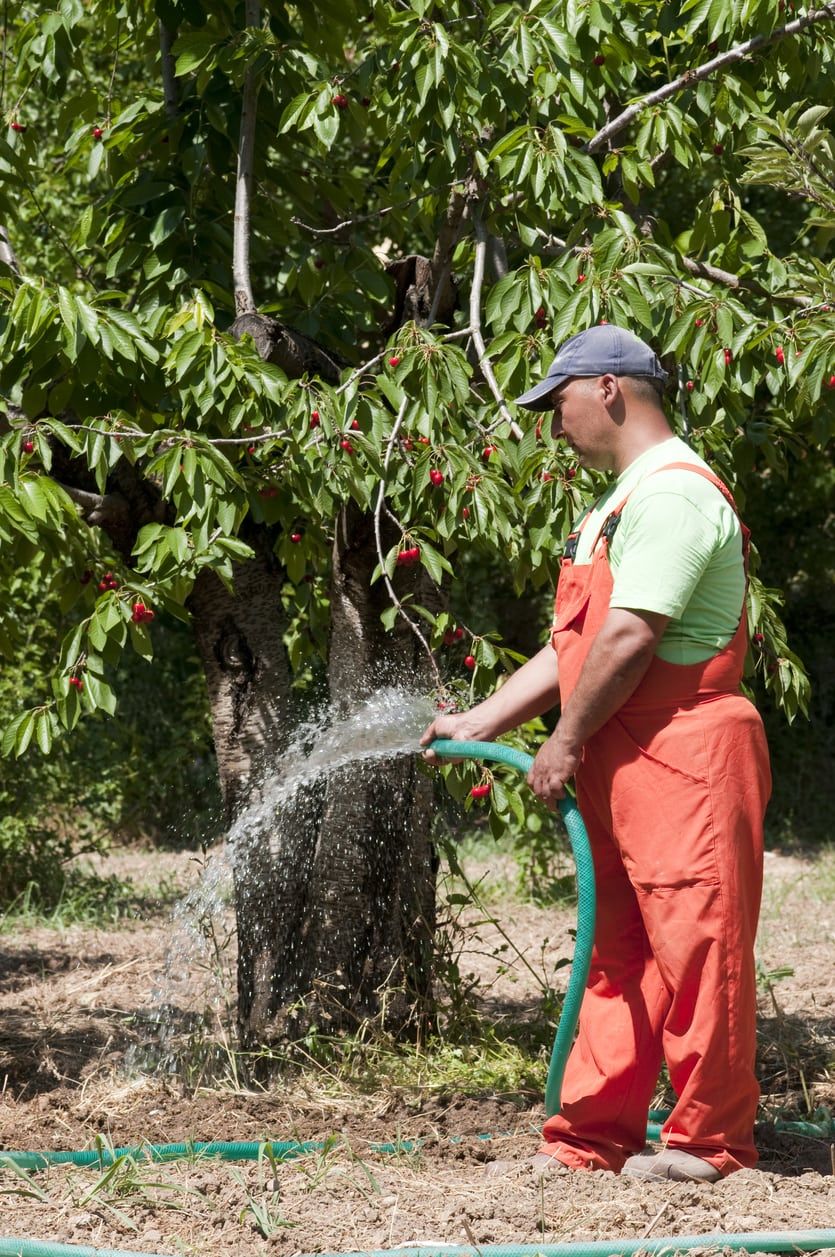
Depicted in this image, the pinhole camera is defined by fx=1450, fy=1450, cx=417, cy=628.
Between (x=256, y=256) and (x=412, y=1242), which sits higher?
(x=256, y=256)

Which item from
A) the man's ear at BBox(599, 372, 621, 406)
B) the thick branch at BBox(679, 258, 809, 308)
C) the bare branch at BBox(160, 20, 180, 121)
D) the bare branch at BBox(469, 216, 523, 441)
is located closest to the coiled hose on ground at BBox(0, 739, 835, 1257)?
the man's ear at BBox(599, 372, 621, 406)

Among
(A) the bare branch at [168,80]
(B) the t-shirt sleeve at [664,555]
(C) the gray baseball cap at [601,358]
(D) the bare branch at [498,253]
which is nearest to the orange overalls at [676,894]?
(B) the t-shirt sleeve at [664,555]

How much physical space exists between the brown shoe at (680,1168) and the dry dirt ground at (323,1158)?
5 centimetres

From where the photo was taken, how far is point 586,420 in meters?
3.12

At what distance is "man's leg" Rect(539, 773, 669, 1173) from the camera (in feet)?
10.3

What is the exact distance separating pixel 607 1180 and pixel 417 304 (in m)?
2.55

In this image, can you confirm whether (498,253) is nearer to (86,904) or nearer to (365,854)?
(365,854)

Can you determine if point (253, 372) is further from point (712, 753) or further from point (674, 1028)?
point (674, 1028)

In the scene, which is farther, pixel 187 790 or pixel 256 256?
pixel 187 790

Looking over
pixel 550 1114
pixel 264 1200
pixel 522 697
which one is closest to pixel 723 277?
pixel 522 697

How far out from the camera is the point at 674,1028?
119 inches

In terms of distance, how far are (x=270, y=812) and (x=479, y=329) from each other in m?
1.52

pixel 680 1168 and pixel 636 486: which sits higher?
pixel 636 486

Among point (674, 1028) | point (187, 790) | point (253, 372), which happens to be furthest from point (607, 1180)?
point (187, 790)
